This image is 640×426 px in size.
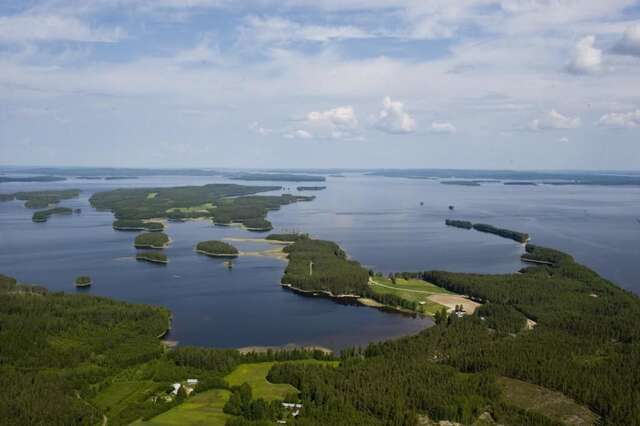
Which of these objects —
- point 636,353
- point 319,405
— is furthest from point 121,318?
point 636,353

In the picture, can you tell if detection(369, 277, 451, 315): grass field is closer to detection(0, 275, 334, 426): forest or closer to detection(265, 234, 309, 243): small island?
detection(0, 275, 334, 426): forest

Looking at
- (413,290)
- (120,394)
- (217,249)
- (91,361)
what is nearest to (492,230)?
(413,290)

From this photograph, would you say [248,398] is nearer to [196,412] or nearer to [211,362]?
[196,412]

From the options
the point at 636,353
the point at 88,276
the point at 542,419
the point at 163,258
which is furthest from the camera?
the point at 163,258

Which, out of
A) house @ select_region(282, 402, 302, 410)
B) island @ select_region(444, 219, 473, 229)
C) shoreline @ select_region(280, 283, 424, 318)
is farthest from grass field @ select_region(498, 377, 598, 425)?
island @ select_region(444, 219, 473, 229)

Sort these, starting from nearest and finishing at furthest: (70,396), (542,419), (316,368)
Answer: (542,419) < (70,396) < (316,368)

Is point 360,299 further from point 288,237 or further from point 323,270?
point 288,237
